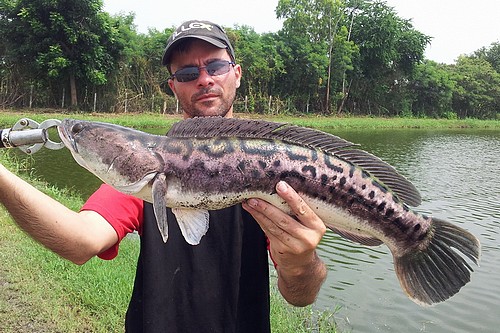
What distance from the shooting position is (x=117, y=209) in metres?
2.56

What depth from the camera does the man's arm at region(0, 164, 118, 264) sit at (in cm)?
214

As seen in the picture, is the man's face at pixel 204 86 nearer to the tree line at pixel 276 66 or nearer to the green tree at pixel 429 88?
the tree line at pixel 276 66

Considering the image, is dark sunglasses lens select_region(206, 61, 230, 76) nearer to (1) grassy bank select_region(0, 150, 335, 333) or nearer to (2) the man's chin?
(2) the man's chin

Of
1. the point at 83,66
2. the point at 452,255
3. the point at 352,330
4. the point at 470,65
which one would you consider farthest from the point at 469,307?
the point at 470,65

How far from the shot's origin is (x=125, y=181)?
2.12 metres

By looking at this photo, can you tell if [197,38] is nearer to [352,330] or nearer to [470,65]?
[352,330]

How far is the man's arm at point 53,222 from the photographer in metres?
2.14

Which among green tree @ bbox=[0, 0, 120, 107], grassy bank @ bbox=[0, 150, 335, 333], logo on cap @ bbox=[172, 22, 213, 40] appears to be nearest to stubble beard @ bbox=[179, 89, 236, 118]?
logo on cap @ bbox=[172, 22, 213, 40]

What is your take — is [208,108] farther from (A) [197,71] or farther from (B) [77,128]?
(B) [77,128]

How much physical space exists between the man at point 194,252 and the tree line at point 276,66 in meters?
28.8

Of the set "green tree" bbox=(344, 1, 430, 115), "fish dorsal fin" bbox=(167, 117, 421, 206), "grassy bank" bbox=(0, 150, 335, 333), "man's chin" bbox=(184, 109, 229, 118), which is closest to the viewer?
"fish dorsal fin" bbox=(167, 117, 421, 206)

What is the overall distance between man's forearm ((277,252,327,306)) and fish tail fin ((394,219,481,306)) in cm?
50

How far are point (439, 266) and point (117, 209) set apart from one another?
191 cm

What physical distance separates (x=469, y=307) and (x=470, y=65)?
68.6 meters
